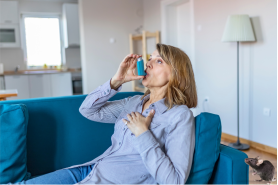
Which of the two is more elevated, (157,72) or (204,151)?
(157,72)

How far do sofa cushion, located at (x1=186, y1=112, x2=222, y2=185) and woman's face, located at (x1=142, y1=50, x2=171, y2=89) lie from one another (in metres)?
0.25

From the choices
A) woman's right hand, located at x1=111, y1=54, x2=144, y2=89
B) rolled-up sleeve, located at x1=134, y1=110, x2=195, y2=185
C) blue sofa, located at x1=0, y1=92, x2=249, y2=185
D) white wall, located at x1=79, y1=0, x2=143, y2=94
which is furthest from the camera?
white wall, located at x1=79, y1=0, x2=143, y2=94

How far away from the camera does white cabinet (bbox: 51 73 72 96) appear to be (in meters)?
5.90

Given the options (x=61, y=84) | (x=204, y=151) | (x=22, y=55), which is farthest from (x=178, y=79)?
(x=22, y=55)

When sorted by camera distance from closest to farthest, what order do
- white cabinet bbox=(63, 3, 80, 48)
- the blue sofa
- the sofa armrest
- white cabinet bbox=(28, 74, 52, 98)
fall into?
the sofa armrest, the blue sofa, white cabinet bbox=(28, 74, 52, 98), white cabinet bbox=(63, 3, 80, 48)

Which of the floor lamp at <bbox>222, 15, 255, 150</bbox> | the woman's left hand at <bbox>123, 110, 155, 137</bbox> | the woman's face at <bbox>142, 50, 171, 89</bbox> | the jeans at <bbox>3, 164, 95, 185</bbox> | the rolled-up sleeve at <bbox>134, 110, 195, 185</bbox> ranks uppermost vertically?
the floor lamp at <bbox>222, 15, 255, 150</bbox>

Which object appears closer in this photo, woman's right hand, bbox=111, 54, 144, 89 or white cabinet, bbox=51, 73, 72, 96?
woman's right hand, bbox=111, 54, 144, 89

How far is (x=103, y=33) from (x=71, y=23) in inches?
39.0

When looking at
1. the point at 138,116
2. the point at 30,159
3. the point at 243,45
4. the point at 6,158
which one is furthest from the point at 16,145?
the point at 243,45

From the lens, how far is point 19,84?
5.67 m

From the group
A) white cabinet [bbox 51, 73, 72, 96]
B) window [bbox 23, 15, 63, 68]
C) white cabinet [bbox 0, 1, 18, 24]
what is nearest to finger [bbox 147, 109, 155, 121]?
white cabinet [bbox 51, 73, 72, 96]

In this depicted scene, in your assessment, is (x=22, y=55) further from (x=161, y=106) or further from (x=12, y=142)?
(x=161, y=106)

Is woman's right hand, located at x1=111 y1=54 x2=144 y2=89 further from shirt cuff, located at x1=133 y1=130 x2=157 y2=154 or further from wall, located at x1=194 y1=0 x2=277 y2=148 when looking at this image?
wall, located at x1=194 y1=0 x2=277 y2=148

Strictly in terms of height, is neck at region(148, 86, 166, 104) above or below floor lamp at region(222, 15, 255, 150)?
below
